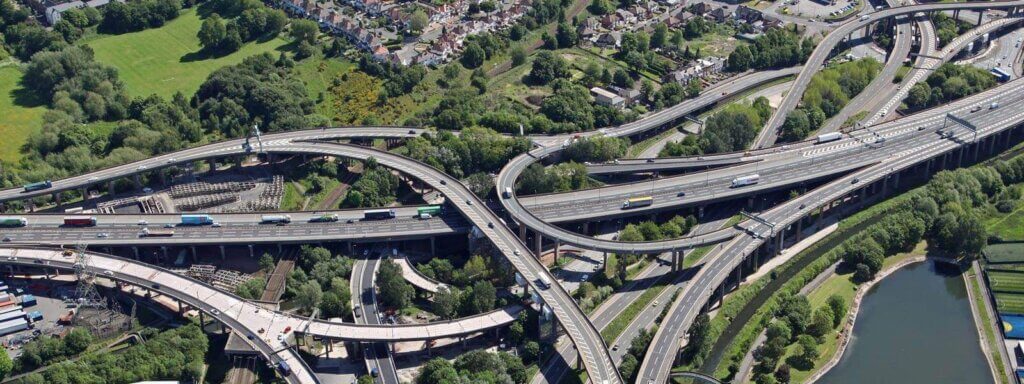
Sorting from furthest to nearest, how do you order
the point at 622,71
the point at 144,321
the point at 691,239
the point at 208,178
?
the point at 622,71 → the point at 208,178 → the point at 691,239 → the point at 144,321

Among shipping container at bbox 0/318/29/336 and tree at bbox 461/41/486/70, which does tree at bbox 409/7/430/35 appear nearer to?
tree at bbox 461/41/486/70

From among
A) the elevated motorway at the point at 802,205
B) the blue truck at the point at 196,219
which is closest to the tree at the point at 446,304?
the elevated motorway at the point at 802,205

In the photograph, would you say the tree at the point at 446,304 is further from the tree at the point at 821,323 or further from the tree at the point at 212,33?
the tree at the point at 212,33

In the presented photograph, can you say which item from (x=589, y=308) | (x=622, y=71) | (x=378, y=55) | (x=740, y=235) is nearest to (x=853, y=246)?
(x=740, y=235)

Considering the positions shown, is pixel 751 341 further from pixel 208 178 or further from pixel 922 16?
pixel 922 16

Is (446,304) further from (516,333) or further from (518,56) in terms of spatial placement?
(518,56)

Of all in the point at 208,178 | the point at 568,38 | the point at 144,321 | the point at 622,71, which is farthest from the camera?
the point at 568,38

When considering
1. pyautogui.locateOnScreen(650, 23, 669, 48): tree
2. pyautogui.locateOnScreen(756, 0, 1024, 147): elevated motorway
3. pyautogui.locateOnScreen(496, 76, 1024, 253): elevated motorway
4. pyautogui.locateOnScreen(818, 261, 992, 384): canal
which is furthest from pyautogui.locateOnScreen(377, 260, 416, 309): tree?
pyautogui.locateOnScreen(650, 23, 669, 48): tree

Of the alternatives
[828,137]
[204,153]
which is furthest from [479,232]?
[828,137]
